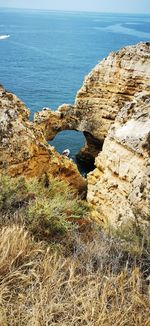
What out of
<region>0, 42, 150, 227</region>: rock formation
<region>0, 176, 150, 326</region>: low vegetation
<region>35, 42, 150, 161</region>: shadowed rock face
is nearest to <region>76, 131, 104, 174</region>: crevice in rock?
<region>35, 42, 150, 161</region>: shadowed rock face

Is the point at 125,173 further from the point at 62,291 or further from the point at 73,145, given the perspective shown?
the point at 73,145

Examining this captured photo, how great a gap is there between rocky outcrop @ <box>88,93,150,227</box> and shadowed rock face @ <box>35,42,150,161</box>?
10.2 m

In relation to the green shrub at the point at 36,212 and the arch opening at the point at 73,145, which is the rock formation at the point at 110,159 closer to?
the green shrub at the point at 36,212

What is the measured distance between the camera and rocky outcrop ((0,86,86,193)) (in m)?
7.47

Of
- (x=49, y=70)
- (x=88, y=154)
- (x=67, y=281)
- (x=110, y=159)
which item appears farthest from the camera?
(x=49, y=70)

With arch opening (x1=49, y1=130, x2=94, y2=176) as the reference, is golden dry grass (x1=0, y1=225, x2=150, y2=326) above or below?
above

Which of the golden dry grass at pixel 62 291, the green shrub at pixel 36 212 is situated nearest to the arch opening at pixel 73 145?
the green shrub at pixel 36 212

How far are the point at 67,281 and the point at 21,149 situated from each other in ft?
16.4

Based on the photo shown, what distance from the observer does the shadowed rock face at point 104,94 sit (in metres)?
17.9

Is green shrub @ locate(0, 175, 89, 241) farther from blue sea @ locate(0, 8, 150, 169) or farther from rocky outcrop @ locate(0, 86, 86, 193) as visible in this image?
blue sea @ locate(0, 8, 150, 169)

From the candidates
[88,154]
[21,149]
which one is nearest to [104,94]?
[88,154]

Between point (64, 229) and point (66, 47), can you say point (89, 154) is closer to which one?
point (64, 229)

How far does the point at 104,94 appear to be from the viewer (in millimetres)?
19203

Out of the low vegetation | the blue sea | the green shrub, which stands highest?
the low vegetation
